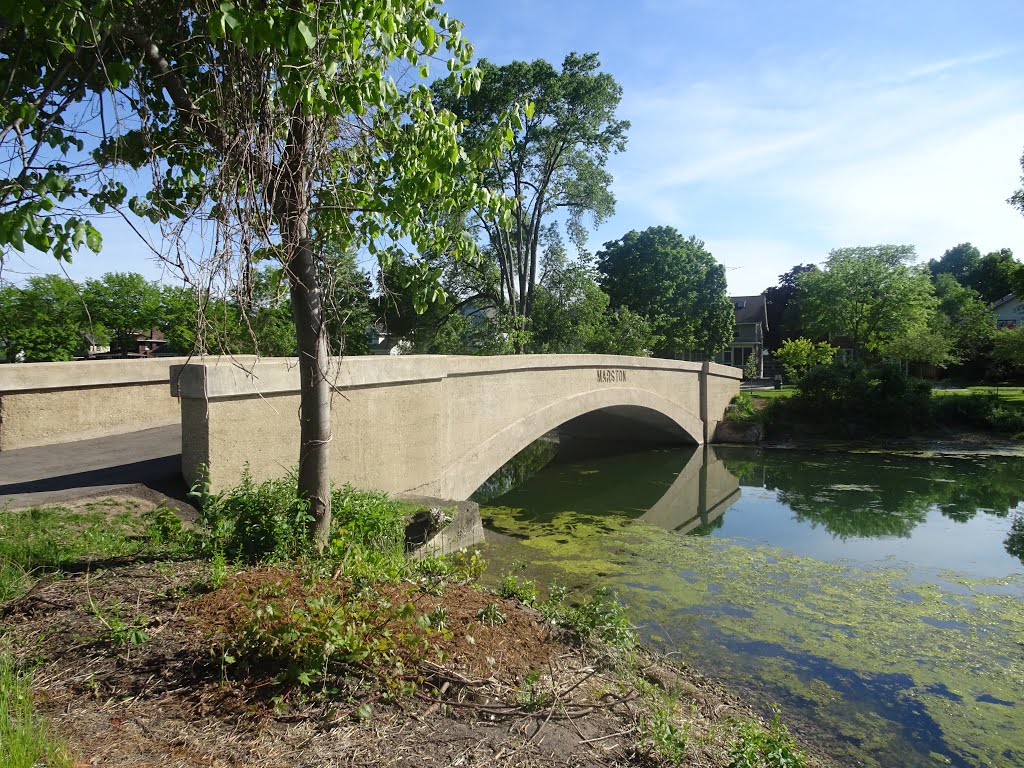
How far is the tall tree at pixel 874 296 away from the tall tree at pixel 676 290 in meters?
5.44

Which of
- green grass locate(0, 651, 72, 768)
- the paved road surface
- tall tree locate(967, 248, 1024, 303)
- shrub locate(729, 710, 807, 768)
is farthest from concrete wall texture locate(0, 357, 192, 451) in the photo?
tall tree locate(967, 248, 1024, 303)

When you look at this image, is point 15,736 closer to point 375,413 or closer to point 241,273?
point 241,273

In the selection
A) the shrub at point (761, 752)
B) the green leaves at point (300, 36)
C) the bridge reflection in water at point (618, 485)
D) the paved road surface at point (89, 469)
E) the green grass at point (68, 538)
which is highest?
the green leaves at point (300, 36)

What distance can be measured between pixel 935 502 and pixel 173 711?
14.3 m

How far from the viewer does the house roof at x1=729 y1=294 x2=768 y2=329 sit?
171 feet

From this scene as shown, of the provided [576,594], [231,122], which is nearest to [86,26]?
[231,122]

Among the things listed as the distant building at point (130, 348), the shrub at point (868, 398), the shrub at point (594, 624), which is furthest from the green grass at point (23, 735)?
the distant building at point (130, 348)

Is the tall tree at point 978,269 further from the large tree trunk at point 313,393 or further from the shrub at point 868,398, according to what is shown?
the large tree trunk at point 313,393

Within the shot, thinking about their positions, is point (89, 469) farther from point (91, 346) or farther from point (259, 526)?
point (91, 346)

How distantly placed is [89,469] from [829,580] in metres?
7.93

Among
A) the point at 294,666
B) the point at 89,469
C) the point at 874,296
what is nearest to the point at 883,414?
the point at 874,296

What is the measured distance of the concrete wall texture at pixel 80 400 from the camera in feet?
22.4

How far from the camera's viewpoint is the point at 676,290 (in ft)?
119

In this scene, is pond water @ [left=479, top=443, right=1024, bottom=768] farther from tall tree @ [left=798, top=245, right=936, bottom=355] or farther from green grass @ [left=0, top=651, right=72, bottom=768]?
tall tree @ [left=798, top=245, right=936, bottom=355]
